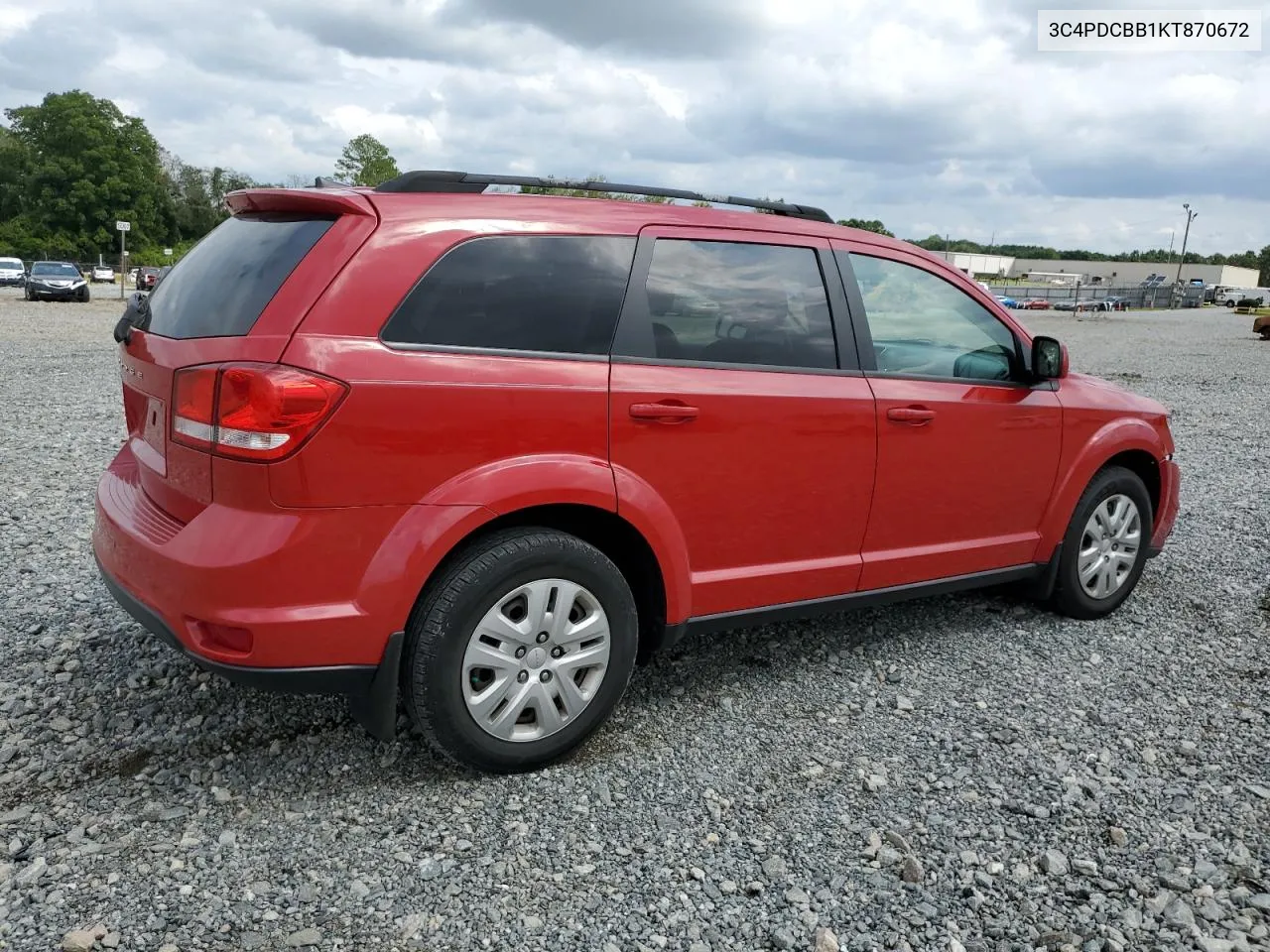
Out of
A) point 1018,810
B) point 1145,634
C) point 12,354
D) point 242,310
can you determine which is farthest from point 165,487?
point 12,354

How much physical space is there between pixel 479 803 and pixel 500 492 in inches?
37.2

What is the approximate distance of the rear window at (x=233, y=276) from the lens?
287 centimetres

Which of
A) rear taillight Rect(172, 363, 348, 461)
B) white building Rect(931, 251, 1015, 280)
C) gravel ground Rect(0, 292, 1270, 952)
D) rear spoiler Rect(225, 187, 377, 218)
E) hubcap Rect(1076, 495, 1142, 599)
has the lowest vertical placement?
gravel ground Rect(0, 292, 1270, 952)

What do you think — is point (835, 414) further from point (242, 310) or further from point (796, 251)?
point (242, 310)

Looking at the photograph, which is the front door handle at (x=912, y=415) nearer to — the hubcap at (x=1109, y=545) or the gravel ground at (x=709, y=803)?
the gravel ground at (x=709, y=803)

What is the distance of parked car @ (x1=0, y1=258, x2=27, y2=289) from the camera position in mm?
42219

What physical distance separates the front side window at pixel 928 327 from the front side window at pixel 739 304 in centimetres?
27

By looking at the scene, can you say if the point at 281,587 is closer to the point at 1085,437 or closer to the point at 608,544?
the point at 608,544

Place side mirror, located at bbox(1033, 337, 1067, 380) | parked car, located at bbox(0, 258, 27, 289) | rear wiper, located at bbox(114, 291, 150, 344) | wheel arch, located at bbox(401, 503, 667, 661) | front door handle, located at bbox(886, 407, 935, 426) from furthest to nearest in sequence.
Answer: parked car, located at bbox(0, 258, 27, 289) < side mirror, located at bbox(1033, 337, 1067, 380) < front door handle, located at bbox(886, 407, 935, 426) < rear wiper, located at bbox(114, 291, 150, 344) < wheel arch, located at bbox(401, 503, 667, 661)

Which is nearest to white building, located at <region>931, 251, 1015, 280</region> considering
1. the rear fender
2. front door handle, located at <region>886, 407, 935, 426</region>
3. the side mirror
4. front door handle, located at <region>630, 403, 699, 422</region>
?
the side mirror

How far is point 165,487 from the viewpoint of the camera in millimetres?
3002

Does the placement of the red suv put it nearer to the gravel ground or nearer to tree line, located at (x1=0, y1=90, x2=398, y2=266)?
the gravel ground

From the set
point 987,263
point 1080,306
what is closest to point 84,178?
point 1080,306

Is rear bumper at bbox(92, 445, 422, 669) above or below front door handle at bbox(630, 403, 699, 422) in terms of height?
below
